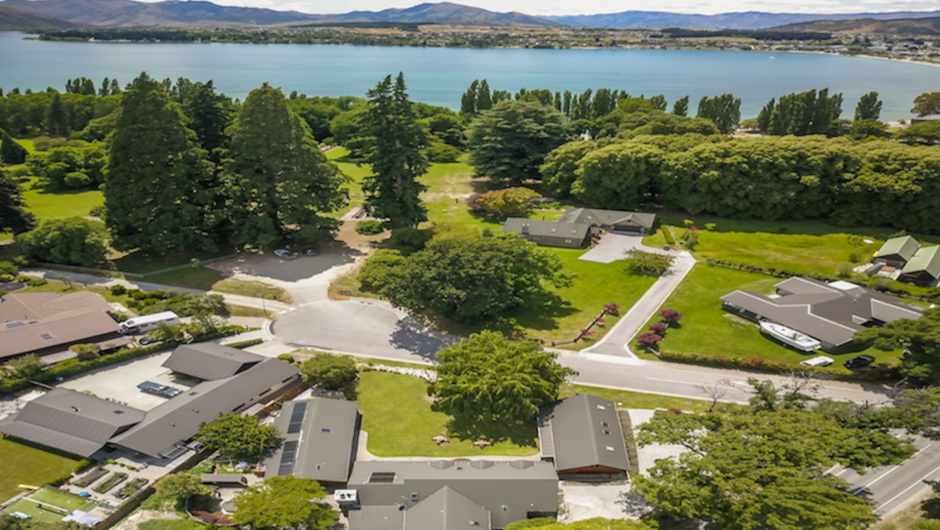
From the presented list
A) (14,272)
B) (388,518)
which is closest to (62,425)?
(388,518)

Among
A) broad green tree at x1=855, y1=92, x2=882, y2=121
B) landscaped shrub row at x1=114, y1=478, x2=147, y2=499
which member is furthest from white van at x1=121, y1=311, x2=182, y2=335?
broad green tree at x1=855, y1=92, x2=882, y2=121

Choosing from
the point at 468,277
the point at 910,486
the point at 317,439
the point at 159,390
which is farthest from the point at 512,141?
the point at 910,486

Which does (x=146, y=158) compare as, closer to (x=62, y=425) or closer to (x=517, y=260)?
(x=62, y=425)

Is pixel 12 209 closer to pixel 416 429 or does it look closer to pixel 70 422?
pixel 70 422

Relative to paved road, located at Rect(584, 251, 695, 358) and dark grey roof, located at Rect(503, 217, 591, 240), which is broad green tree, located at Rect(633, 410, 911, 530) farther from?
dark grey roof, located at Rect(503, 217, 591, 240)

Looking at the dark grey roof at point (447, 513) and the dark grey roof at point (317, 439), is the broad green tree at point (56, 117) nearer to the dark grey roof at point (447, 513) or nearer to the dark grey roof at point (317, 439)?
the dark grey roof at point (317, 439)
